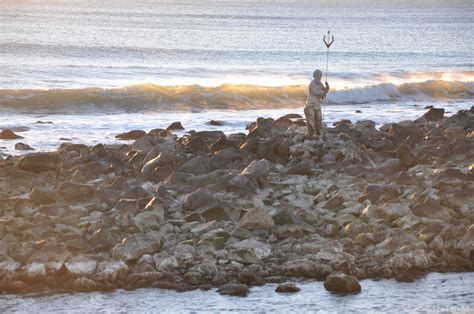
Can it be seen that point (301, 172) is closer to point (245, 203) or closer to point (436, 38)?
point (245, 203)

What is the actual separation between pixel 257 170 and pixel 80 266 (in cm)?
519

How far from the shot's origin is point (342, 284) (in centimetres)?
1498

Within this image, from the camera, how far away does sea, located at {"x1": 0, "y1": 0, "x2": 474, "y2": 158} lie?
34.3 m

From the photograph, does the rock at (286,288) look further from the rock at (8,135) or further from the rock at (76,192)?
the rock at (8,135)

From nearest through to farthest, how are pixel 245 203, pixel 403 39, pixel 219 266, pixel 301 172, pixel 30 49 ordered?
pixel 219 266
pixel 245 203
pixel 301 172
pixel 30 49
pixel 403 39

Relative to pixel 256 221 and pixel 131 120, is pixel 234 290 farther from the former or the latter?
pixel 131 120

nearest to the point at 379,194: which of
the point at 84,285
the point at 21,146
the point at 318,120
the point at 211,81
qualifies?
the point at 318,120

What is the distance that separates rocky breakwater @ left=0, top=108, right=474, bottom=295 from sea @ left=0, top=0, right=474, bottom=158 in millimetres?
5727

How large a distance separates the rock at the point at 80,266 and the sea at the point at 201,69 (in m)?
9.73

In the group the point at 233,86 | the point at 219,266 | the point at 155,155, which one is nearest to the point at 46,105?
the point at 233,86

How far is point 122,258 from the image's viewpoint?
1565cm

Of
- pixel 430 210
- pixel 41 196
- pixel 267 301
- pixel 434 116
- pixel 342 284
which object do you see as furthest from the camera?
pixel 434 116

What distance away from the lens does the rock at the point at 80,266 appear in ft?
50.0

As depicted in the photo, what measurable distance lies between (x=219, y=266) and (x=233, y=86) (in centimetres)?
2594
